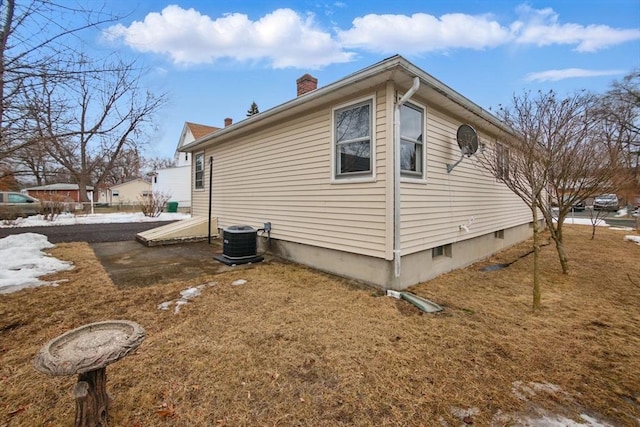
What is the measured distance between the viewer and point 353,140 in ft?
15.8

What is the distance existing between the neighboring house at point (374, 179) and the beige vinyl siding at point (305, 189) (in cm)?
2

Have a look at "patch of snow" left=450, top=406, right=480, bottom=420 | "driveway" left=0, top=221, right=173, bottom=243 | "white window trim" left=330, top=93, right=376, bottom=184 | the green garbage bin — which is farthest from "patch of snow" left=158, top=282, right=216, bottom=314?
the green garbage bin

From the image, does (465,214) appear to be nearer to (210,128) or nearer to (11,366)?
(11,366)

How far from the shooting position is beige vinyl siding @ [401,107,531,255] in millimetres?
4633

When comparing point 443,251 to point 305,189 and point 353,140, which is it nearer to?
point 353,140

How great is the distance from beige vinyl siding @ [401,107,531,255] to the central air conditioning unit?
10.4 ft

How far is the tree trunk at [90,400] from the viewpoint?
162 cm

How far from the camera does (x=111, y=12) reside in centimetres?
315

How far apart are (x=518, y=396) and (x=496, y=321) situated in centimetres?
145

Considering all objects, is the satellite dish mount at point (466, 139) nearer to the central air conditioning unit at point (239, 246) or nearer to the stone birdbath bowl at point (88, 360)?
the central air conditioning unit at point (239, 246)

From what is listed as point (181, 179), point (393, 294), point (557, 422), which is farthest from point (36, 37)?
point (181, 179)

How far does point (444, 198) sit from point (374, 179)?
186 cm

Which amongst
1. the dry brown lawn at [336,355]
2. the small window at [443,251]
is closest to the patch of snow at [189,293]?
the dry brown lawn at [336,355]

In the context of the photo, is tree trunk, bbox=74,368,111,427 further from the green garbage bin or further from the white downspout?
the green garbage bin
